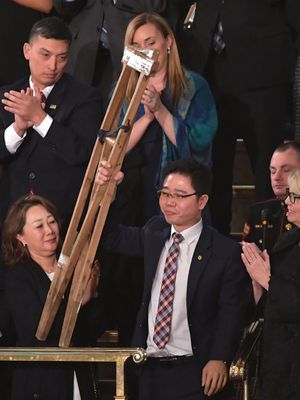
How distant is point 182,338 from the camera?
6250 mm

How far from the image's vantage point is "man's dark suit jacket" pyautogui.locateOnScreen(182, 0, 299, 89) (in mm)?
7566

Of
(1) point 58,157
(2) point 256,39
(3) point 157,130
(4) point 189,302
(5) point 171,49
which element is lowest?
(4) point 189,302

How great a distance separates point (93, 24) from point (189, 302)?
7.00 feet

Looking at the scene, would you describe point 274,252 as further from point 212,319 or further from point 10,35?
point 10,35

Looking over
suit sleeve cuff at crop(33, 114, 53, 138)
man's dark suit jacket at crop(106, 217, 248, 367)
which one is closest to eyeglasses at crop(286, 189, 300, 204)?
man's dark suit jacket at crop(106, 217, 248, 367)

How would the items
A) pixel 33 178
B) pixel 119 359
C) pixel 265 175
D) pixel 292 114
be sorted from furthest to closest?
pixel 292 114
pixel 265 175
pixel 33 178
pixel 119 359

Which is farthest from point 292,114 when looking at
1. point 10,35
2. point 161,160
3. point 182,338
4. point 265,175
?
point 182,338

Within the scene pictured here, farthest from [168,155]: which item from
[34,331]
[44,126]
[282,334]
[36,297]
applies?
[282,334]

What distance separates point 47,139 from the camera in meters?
6.67

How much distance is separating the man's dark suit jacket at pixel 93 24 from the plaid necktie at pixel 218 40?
34 centimetres

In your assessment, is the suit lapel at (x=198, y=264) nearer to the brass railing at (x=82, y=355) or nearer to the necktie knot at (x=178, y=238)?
the necktie knot at (x=178, y=238)

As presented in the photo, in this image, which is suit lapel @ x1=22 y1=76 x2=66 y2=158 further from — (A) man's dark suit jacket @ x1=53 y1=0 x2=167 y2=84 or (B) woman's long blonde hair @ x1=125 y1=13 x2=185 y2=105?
(A) man's dark suit jacket @ x1=53 y1=0 x2=167 y2=84

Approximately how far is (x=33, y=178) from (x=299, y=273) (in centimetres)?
163

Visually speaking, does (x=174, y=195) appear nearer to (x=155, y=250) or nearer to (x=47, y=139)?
(x=155, y=250)
